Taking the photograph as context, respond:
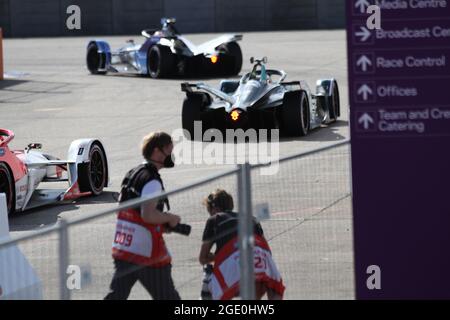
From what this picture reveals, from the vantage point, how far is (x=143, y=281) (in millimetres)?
6594

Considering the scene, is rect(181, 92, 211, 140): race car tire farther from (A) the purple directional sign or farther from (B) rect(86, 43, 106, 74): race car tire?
(A) the purple directional sign

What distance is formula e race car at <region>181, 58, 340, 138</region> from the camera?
19.0 metres

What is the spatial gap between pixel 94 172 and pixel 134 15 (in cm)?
3177

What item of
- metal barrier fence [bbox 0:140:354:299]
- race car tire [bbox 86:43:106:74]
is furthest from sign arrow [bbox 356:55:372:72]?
race car tire [bbox 86:43:106:74]

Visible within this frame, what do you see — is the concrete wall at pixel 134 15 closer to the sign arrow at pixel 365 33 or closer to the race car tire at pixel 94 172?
the race car tire at pixel 94 172

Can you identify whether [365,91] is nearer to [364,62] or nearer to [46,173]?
[364,62]

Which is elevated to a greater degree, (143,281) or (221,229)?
(221,229)

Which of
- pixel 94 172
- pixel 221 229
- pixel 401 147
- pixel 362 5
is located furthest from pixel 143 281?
pixel 94 172

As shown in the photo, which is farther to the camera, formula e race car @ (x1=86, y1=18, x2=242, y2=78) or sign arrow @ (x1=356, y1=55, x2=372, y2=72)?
formula e race car @ (x1=86, y1=18, x2=242, y2=78)

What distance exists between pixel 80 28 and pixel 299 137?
2840cm

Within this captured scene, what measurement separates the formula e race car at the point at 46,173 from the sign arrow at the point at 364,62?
7.13m

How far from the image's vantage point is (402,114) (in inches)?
279

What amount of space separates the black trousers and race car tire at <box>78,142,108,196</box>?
25.8 feet
